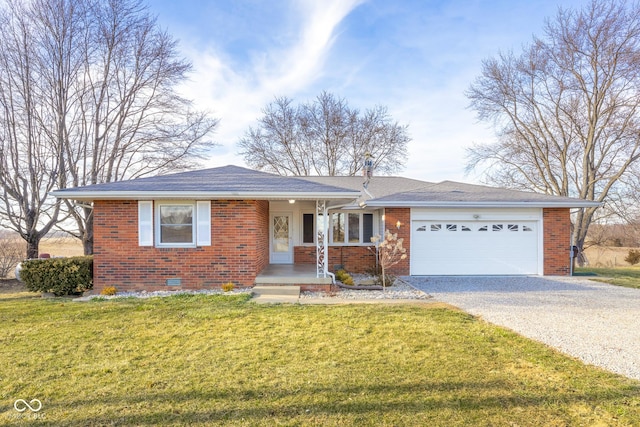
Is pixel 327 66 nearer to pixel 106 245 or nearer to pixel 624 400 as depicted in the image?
pixel 106 245

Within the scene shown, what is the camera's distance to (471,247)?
37.3 ft

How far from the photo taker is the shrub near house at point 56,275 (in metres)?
8.38

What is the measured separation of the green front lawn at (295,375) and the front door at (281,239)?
21.6 feet

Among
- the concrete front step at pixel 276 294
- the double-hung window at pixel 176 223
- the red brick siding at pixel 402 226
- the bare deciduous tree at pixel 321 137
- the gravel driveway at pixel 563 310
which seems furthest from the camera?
the bare deciduous tree at pixel 321 137

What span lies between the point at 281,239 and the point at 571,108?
62.5 feet

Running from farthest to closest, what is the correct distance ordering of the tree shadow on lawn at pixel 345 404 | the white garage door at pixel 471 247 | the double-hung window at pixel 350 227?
the double-hung window at pixel 350 227
the white garage door at pixel 471 247
the tree shadow on lawn at pixel 345 404

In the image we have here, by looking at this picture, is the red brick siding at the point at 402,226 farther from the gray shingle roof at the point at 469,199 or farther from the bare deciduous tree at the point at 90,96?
the bare deciduous tree at the point at 90,96

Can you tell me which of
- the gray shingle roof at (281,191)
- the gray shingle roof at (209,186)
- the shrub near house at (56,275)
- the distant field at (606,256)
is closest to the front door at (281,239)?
→ the gray shingle roof at (281,191)

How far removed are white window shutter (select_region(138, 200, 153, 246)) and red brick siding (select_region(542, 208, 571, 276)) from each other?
39.7 feet

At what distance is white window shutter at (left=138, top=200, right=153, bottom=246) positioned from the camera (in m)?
8.76

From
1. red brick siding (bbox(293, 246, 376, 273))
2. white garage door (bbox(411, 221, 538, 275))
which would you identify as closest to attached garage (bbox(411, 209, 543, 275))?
white garage door (bbox(411, 221, 538, 275))

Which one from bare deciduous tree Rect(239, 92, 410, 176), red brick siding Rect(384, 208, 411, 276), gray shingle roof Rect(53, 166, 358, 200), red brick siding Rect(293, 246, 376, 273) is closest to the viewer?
gray shingle roof Rect(53, 166, 358, 200)

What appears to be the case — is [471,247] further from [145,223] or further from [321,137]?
[321,137]

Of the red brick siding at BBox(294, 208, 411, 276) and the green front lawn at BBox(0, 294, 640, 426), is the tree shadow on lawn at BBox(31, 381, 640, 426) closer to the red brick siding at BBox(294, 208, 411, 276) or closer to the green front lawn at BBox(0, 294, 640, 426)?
the green front lawn at BBox(0, 294, 640, 426)
